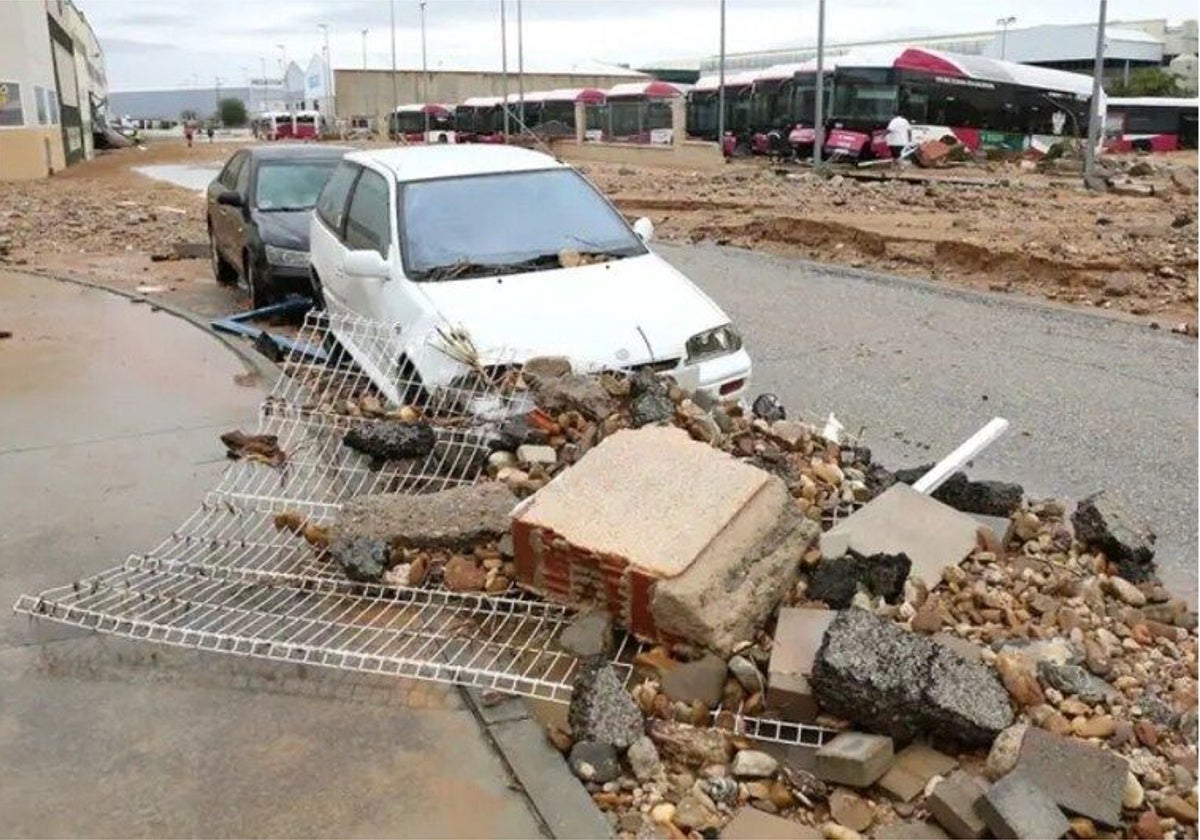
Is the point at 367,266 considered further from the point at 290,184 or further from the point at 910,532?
the point at 290,184

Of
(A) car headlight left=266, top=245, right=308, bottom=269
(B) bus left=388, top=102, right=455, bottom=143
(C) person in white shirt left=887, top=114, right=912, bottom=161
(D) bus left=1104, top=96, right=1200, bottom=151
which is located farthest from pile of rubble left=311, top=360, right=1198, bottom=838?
(B) bus left=388, top=102, right=455, bottom=143

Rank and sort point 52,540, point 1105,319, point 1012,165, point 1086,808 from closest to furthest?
point 1086,808
point 52,540
point 1105,319
point 1012,165

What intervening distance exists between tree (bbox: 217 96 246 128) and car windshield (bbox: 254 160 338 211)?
10983 centimetres

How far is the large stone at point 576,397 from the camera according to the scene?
5.48 m

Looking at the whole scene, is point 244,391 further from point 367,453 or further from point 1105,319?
point 1105,319

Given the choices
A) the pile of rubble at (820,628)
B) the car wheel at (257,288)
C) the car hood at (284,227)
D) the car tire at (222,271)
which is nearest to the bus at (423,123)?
the car tire at (222,271)

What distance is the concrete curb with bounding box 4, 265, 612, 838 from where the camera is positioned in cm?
317

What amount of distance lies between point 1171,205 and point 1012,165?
13.0 m

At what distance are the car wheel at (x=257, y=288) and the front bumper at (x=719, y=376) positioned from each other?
18.9 ft

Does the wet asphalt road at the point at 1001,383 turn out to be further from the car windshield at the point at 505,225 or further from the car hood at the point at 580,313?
the car windshield at the point at 505,225

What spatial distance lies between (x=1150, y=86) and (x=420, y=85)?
5100cm

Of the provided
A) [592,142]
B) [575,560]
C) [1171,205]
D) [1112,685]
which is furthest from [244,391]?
[592,142]

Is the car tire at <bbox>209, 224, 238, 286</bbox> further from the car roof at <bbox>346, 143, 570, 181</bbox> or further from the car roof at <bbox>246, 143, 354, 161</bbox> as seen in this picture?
the car roof at <bbox>346, 143, 570, 181</bbox>

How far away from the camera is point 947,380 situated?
854cm
